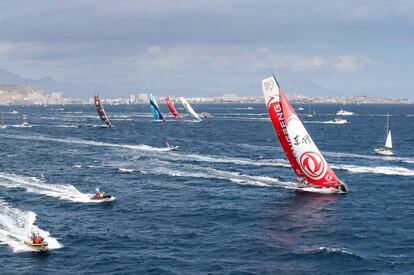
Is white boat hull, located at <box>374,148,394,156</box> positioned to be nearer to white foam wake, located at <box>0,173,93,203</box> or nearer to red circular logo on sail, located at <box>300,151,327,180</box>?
red circular logo on sail, located at <box>300,151,327,180</box>

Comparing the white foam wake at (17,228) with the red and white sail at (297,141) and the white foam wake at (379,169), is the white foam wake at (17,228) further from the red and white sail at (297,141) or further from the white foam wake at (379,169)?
the white foam wake at (379,169)

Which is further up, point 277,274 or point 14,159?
point 14,159

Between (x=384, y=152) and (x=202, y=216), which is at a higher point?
(x=384, y=152)

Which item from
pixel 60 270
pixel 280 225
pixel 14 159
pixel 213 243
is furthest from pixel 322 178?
pixel 14 159

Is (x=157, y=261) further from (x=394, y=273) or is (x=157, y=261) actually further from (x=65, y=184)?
(x=65, y=184)

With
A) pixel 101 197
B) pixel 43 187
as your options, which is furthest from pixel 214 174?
pixel 43 187

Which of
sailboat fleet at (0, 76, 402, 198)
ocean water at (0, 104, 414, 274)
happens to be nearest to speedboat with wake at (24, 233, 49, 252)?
ocean water at (0, 104, 414, 274)

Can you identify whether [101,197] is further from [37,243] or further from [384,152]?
[384,152]
